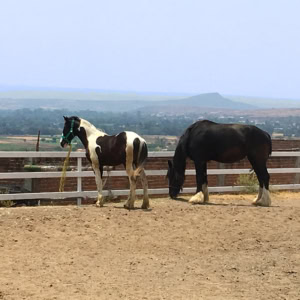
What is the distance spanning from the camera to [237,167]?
60.8 feet

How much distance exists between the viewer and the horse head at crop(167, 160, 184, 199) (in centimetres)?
1493

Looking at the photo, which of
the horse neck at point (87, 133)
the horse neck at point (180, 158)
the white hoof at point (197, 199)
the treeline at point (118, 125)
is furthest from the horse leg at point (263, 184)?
the treeline at point (118, 125)

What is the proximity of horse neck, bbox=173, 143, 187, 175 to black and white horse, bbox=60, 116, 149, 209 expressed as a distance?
4.94 ft

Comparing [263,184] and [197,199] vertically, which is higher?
[263,184]

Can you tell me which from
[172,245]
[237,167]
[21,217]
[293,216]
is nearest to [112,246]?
[172,245]

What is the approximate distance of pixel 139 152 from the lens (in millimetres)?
12969

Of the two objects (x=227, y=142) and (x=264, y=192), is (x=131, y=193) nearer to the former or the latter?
(x=227, y=142)

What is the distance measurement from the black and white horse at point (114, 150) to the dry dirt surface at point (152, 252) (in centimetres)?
65

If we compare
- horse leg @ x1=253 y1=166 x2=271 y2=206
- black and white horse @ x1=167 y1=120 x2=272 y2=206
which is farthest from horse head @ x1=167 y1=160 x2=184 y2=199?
horse leg @ x1=253 y1=166 x2=271 y2=206

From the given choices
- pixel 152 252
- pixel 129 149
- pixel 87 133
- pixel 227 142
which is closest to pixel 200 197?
pixel 227 142

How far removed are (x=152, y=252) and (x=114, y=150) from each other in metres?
3.23

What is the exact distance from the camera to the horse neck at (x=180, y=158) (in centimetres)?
1461

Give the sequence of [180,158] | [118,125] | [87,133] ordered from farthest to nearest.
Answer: [118,125] < [180,158] < [87,133]

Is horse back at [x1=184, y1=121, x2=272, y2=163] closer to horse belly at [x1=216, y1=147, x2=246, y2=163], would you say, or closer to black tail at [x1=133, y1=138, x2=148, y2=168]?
horse belly at [x1=216, y1=147, x2=246, y2=163]
